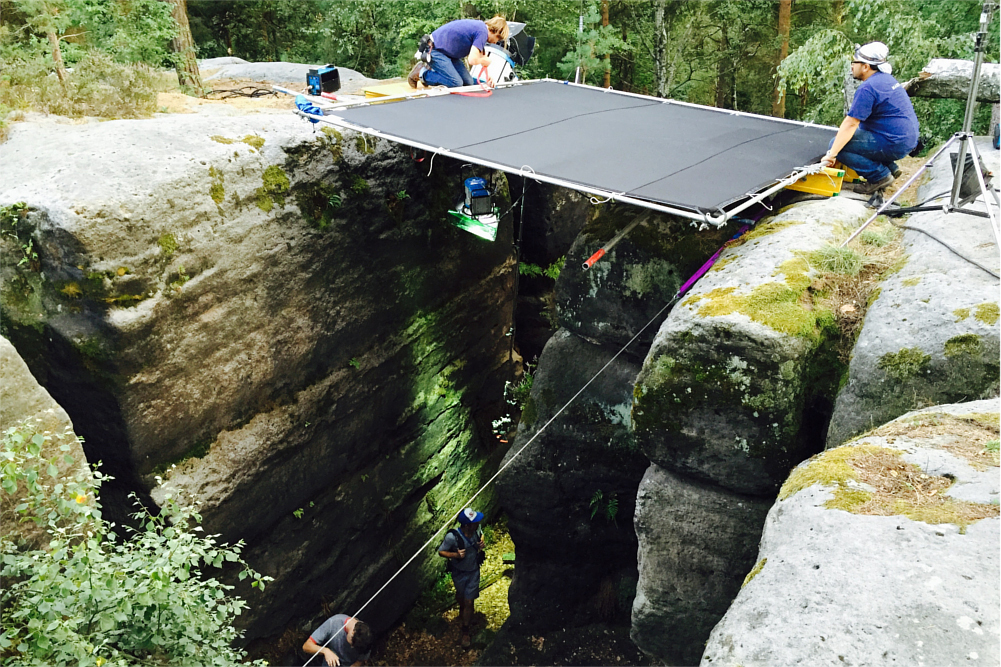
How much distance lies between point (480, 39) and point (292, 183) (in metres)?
2.98

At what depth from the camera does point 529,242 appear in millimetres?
12586

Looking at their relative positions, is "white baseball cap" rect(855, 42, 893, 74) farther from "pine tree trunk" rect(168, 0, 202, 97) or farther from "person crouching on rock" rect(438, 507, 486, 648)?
"pine tree trunk" rect(168, 0, 202, 97)

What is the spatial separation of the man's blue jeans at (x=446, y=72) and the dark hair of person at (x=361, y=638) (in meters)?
6.34

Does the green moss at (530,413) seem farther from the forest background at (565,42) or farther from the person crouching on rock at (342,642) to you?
the forest background at (565,42)

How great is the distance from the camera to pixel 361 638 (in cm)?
694

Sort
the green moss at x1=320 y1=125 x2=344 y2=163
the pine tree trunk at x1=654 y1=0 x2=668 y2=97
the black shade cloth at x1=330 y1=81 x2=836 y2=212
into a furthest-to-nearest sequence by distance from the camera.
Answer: the pine tree trunk at x1=654 y1=0 x2=668 y2=97 < the green moss at x1=320 y1=125 x2=344 y2=163 < the black shade cloth at x1=330 y1=81 x2=836 y2=212

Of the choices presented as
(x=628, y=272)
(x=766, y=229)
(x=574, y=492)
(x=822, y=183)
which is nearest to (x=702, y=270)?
(x=766, y=229)

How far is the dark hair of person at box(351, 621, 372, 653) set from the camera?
6906 millimetres

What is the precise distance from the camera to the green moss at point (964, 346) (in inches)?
167

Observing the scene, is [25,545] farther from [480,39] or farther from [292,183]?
[480,39]

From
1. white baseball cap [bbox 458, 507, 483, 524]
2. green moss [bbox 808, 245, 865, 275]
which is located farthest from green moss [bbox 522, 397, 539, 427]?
green moss [bbox 808, 245, 865, 275]

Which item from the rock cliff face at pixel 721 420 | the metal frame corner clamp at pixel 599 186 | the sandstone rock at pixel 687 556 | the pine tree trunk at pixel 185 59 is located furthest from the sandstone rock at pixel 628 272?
the pine tree trunk at pixel 185 59

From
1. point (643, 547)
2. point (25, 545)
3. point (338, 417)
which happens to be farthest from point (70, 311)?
point (643, 547)

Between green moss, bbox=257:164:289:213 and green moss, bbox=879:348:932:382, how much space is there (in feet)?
18.8
